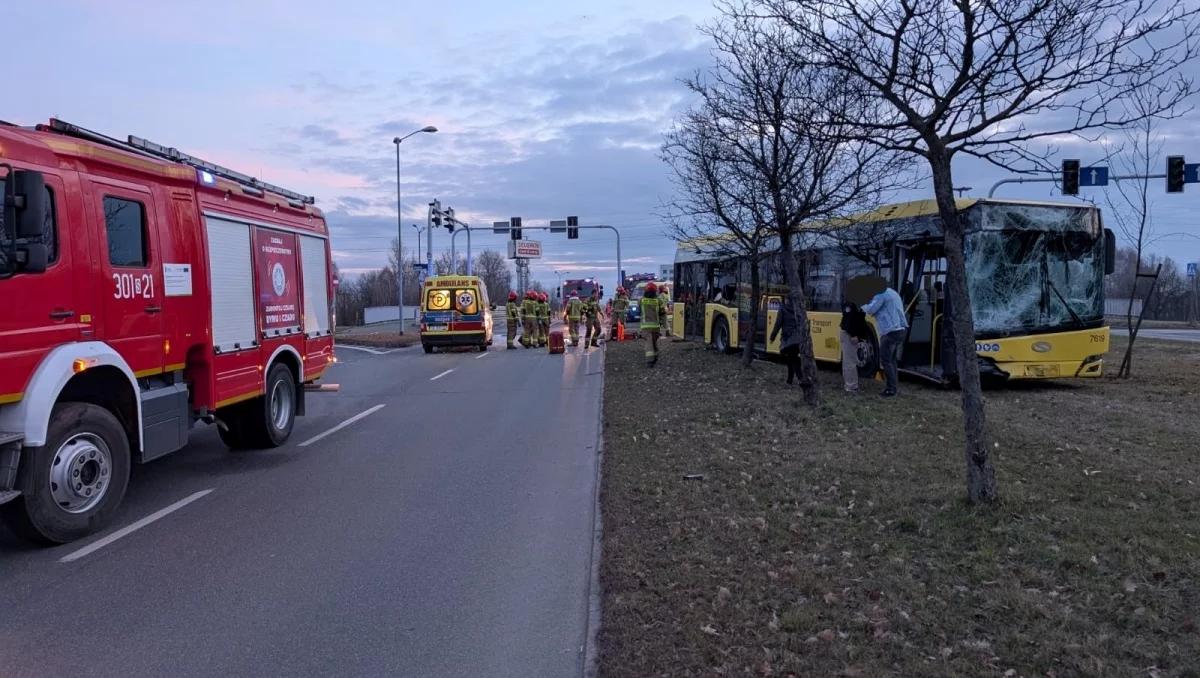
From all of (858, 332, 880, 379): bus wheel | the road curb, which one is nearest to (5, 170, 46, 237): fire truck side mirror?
the road curb

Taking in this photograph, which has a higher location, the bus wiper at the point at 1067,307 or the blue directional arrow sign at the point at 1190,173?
the blue directional arrow sign at the point at 1190,173

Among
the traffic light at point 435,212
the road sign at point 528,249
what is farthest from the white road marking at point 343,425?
the road sign at point 528,249

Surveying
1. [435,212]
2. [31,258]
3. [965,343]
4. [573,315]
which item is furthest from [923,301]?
[435,212]

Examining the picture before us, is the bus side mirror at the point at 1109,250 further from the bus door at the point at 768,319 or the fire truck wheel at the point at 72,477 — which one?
the fire truck wheel at the point at 72,477

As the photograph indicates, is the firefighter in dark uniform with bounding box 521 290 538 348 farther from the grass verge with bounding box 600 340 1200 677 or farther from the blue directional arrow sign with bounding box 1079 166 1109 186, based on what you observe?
the grass verge with bounding box 600 340 1200 677

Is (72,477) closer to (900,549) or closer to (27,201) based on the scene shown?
(27,201)

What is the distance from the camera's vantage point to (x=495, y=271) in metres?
121

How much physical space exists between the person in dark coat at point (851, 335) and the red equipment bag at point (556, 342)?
13361mm

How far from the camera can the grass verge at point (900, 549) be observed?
391 centimetres

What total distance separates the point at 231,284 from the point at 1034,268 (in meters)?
→ 10.8

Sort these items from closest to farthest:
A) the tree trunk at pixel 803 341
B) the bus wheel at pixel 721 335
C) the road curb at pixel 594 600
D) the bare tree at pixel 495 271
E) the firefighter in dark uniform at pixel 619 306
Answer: the road curb at pixel 594 600 → the tree trunk at pixel 803 341 → the bus wheel at pixel 721 335 → the firefighter in dark uniform at pixel 619 306 → the bare tree at pixel 495 271

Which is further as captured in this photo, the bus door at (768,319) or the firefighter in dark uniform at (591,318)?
the firefighter in dark uniform at (591,318)

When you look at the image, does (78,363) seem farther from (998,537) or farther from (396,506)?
(998,537)

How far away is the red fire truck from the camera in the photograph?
18.7ft
